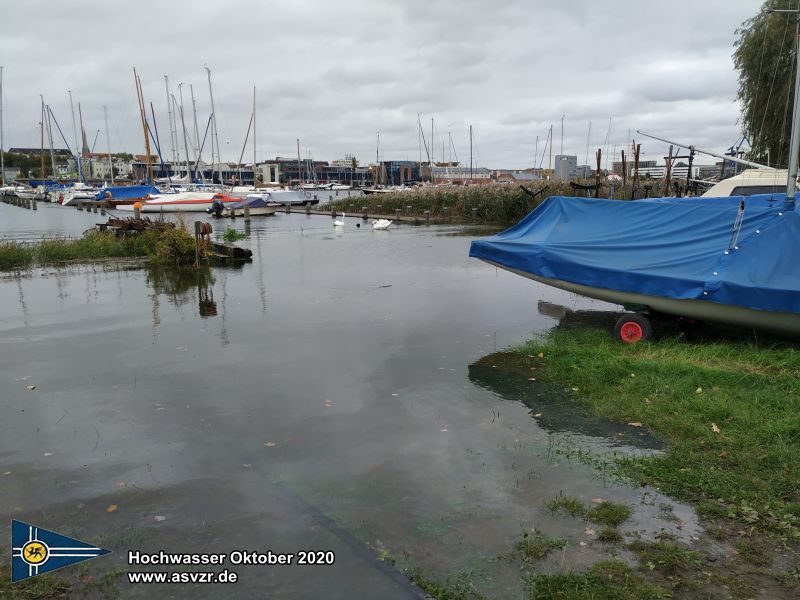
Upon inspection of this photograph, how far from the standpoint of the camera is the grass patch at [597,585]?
3820 millimetres

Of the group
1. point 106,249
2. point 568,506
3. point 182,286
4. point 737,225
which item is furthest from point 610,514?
point 106,249

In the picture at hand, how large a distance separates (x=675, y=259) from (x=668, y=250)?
321 mm

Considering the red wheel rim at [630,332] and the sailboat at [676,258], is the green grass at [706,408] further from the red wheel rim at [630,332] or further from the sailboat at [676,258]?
the sailboat at [676,258]

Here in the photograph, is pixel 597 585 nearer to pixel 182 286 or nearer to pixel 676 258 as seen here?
pixel 676 258

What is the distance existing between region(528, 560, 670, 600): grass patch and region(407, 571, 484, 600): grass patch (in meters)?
0.36

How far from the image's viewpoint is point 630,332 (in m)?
9.54

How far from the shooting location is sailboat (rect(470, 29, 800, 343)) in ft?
28.5

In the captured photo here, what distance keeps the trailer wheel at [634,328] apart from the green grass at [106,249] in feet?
46.1

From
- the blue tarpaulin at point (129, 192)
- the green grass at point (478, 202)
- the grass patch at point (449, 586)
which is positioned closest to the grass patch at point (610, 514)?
the grass patch at point (449, 586)

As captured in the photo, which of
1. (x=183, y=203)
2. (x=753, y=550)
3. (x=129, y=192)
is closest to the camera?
(x=753, y=550)

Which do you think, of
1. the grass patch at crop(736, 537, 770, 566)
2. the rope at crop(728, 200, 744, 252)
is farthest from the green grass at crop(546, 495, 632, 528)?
the rope at crop(728, 200, 744, 252)

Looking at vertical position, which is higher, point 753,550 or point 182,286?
point 753,550

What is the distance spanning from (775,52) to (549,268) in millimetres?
23740

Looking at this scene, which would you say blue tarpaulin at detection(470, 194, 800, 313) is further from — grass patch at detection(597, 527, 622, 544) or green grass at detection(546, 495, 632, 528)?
grass patch at detection(597, 527, 622, 544)
